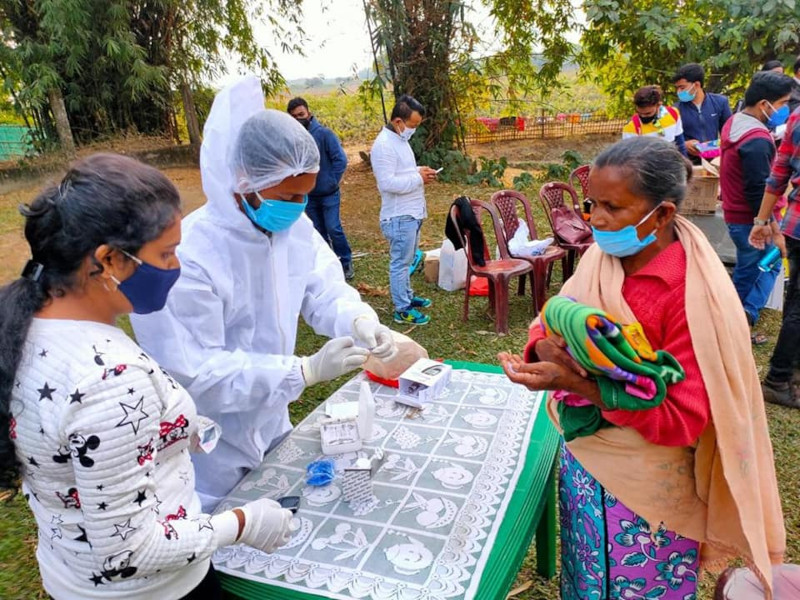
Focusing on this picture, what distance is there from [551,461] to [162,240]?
1.35 m

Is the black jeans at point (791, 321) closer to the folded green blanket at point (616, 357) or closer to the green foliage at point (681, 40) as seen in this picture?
the folded green blanket at point (616, 357)

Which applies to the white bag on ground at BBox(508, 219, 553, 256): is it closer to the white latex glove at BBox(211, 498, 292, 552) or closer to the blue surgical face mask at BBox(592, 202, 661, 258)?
the blue surgical face mask at BBox(592, 202, 661, 258)

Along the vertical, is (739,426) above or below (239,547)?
above

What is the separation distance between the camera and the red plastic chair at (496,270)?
4.50m

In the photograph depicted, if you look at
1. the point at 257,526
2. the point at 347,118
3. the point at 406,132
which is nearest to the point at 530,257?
the point at 406,132

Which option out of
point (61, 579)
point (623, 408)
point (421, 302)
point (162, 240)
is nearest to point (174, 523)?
point (61, 579)

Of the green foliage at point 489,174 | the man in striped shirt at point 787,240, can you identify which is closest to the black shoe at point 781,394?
the man in striped shirt at point 787,240

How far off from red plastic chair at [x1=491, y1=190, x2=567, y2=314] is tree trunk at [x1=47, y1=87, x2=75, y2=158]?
791 centimetres

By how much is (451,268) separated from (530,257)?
1.02 m

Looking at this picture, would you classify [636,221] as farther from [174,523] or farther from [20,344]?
[20,344]

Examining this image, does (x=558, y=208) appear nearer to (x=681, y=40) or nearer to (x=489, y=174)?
(x=489, y=174)

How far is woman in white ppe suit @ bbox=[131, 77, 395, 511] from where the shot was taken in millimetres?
1580

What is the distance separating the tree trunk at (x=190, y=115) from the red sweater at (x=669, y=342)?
35.7 feet

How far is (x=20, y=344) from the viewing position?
98cm
